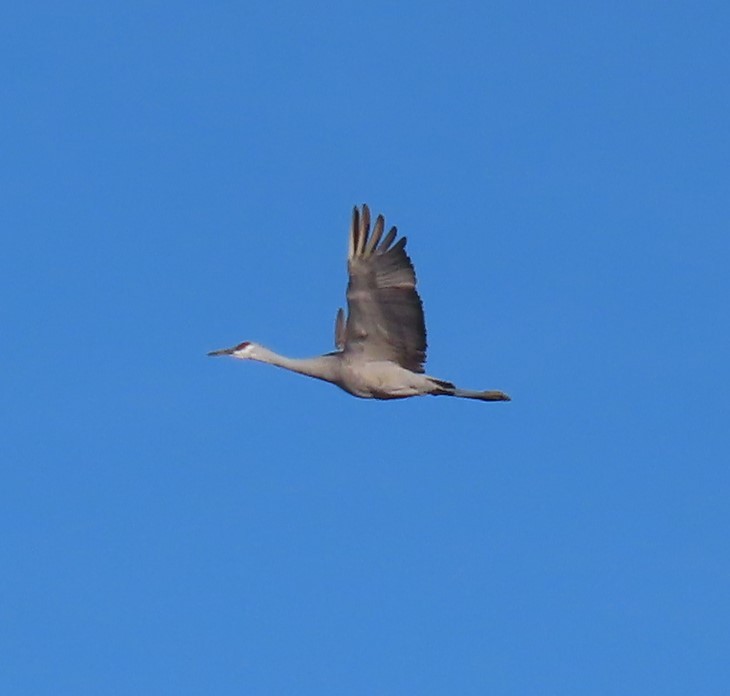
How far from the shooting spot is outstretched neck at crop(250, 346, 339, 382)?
3944cm

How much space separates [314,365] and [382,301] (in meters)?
2.10

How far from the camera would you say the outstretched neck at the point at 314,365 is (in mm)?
39438

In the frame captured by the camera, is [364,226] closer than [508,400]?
Yes

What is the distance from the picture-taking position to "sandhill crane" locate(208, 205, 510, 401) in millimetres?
37875

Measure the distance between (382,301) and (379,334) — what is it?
0.84 m

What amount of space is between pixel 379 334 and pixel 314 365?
1.45 metres

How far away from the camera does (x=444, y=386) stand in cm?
3944

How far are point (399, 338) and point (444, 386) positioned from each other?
1.25 m

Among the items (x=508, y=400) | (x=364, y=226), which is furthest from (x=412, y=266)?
(x=508, y=400)

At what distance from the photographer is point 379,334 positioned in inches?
1532

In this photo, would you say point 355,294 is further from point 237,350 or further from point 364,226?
point 237,350

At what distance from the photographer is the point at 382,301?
1507 inches

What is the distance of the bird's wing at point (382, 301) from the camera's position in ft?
124

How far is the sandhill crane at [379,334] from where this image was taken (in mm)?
37875
